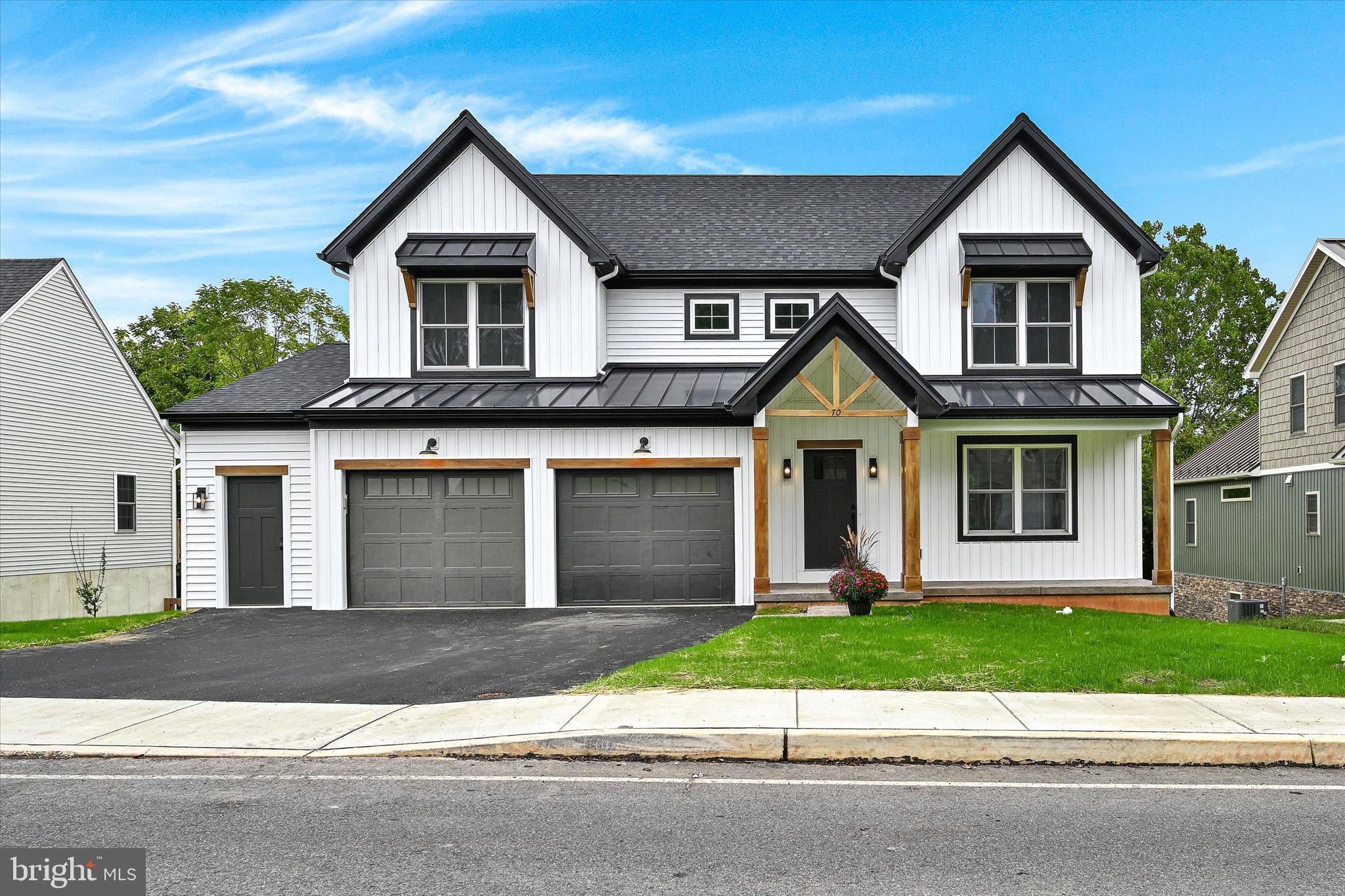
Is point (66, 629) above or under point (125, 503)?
under

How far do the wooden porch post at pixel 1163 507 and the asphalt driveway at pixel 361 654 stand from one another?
24.4 feet

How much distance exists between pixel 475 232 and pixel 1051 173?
36.9 ft

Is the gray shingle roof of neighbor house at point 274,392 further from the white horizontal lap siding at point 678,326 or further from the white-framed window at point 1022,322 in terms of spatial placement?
the white-framed window at point 1022,322

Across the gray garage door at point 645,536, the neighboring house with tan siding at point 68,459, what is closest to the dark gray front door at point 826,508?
the gray garage door at point 645,536

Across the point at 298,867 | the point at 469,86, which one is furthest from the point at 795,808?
the point at 469,86

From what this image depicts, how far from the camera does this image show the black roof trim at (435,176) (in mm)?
17391

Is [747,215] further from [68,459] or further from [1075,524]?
[68,459]

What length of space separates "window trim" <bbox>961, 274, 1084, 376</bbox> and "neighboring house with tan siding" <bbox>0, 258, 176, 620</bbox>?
78.9ft

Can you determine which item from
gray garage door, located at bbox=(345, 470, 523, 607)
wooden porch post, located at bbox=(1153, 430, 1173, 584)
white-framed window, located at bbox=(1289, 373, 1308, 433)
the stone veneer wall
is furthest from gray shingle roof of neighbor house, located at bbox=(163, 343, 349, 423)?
white-framed window, located at bbox=(1289, 373, 1308, 433)

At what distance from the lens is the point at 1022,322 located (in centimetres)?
1780

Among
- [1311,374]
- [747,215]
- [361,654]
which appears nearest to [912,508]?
[747,215]

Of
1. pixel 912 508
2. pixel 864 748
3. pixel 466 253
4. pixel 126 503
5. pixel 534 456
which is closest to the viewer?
pixel 864 748

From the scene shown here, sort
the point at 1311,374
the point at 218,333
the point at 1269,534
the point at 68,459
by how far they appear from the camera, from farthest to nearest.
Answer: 1. the point at 218,333
2. the point at 1269,534
3. the point at 68,459
4. the point at 1311,374

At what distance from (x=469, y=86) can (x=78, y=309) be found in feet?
47.3
